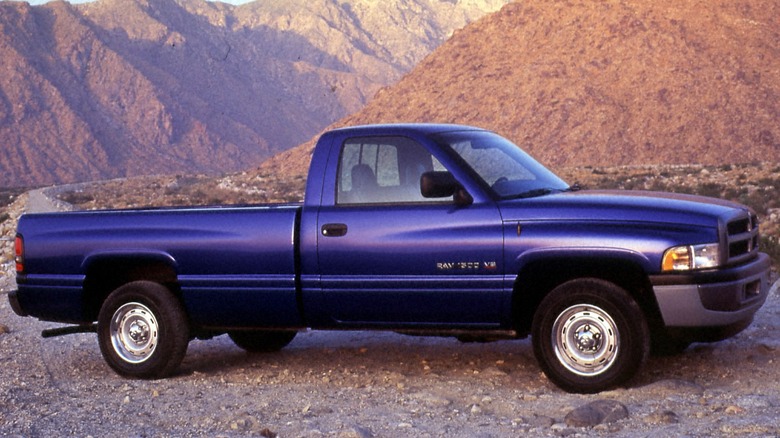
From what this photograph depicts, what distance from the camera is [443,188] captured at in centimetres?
709

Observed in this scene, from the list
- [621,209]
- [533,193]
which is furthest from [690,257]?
[533,193]

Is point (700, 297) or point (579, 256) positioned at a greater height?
point (579, 256)

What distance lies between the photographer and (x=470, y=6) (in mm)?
181375

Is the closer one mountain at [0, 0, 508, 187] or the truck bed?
the truck bed

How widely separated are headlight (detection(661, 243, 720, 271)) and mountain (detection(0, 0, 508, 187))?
103731 mm

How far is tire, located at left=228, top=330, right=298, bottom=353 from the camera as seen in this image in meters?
9.33

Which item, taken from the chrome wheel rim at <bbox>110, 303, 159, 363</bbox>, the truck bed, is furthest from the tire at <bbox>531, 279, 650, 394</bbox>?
the chrome wheel rim at <bbox>110, 303, 159, 363</bbox>

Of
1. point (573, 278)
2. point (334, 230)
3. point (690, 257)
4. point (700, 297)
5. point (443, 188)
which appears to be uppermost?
point (443, 188)

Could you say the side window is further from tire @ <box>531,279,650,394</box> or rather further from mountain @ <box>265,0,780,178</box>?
mountain @ <box>265,0,780,178</box>

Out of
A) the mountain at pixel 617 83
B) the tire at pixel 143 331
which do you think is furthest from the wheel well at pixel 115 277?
the mountain at pixel 617 83

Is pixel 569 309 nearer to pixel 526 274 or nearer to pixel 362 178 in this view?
pixel 526 274

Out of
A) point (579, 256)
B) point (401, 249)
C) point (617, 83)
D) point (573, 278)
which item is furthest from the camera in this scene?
point (617, 83)

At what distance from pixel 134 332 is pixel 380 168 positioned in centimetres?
238

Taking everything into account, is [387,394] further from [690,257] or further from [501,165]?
[690,257]
